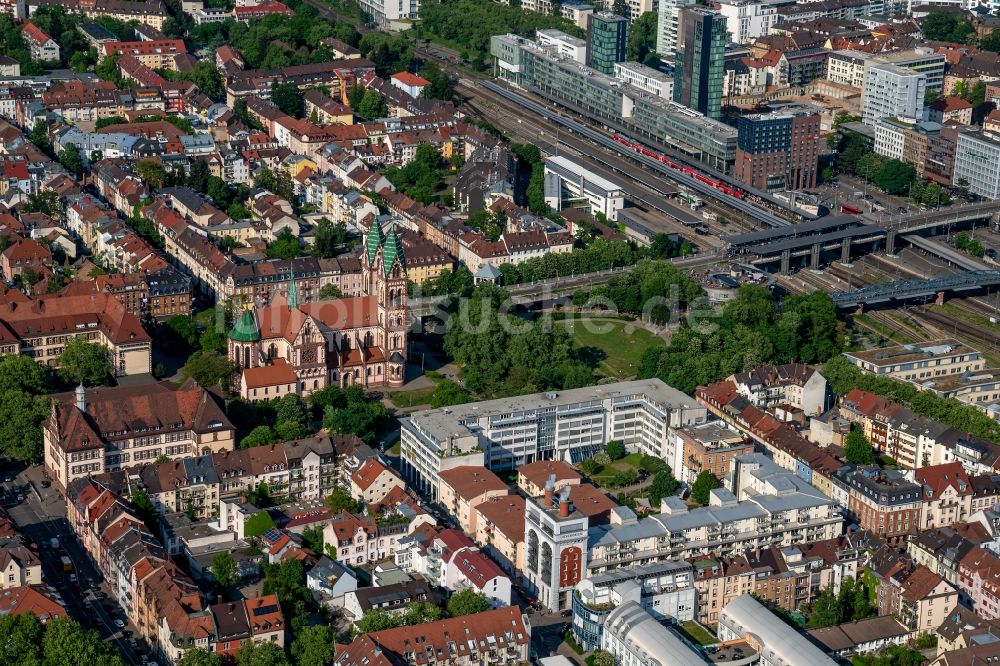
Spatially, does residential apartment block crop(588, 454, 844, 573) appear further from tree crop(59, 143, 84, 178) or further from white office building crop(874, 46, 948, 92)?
white office building crop(874, 46, 948, 92)

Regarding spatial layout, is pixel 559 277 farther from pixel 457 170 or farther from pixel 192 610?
pixel 192 610

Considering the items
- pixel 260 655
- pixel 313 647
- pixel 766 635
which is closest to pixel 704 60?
pixel 766 635

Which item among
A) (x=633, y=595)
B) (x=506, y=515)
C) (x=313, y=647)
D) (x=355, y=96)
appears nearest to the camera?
(x=313, y=647)

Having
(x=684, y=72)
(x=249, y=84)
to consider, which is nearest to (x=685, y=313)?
(x=684, y=72)

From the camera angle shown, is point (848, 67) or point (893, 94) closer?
point (893, 94)

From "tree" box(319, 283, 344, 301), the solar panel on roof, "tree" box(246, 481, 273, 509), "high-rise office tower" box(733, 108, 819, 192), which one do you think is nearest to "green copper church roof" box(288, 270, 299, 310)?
"tree" box(319, 283, 344, 301)

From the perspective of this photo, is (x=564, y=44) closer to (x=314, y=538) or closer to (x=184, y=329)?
(x=184, y=329)

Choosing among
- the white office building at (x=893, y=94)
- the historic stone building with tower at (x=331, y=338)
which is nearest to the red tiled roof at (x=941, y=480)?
the historic stone building with tower at (x=331, y=338)
